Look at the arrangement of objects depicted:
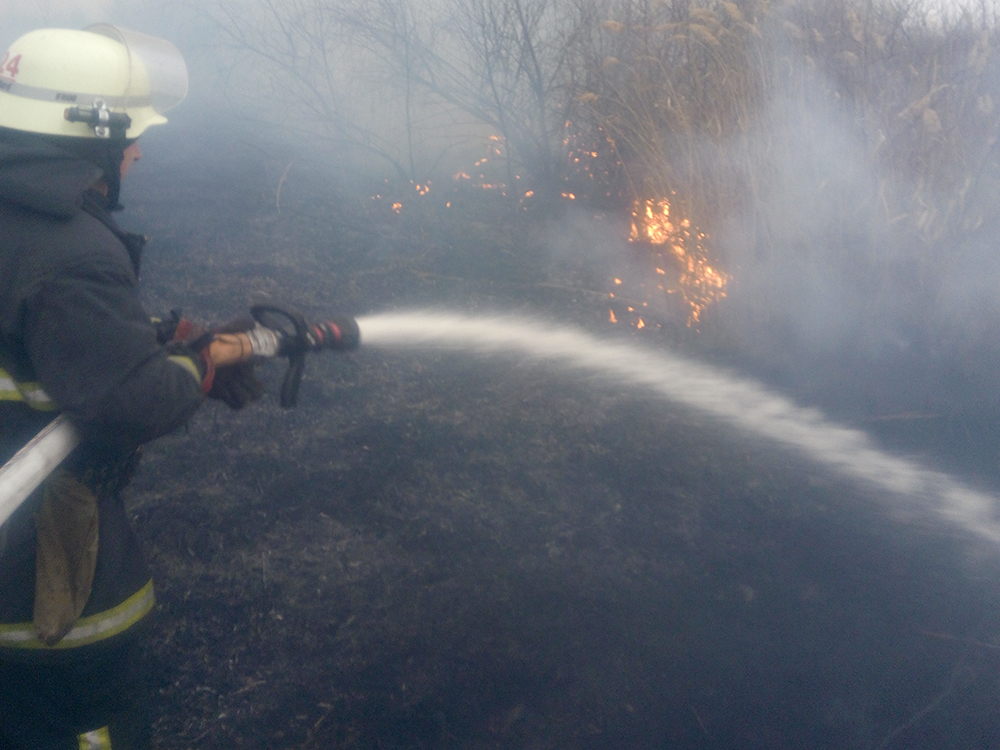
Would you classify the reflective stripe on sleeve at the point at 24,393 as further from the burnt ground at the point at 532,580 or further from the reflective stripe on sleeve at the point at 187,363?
the burnt ground at the point at 532,580

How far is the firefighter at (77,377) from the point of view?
1560 millimetres

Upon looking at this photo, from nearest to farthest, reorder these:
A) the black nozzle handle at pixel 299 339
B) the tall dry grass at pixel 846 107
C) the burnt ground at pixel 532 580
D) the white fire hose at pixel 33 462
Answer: the white fire hose at pixel 33 462 < the black nozzle handle at pixel 299 339 < the burnt ground at pixel 532 580 < the tall dry grass at pixel 846 107

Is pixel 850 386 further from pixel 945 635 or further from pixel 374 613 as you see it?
pixel 374 613

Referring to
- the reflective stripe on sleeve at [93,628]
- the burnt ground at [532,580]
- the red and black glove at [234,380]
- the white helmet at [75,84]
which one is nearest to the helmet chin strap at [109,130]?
the white helmet at [75,84]

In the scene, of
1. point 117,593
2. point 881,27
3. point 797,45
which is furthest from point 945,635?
point 881,27

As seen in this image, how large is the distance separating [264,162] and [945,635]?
8.75m

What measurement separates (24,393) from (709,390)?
4157mm

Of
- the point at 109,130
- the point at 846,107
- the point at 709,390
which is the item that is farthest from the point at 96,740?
the point at 846,107

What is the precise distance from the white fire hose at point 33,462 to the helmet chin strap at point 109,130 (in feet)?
2.19

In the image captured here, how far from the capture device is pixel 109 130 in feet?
6.02

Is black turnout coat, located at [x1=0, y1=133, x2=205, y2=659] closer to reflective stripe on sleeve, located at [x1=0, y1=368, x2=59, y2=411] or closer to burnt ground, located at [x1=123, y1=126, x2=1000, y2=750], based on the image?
reflective stripe on sleeve, located at [x1=0, y1=368, x2=59, y2=411]

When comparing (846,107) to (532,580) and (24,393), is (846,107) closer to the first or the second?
(532,580)

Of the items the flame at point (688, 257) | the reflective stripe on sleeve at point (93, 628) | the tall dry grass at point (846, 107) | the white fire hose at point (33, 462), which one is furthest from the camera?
the flame at point (688, 257)

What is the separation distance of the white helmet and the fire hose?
677 mm
